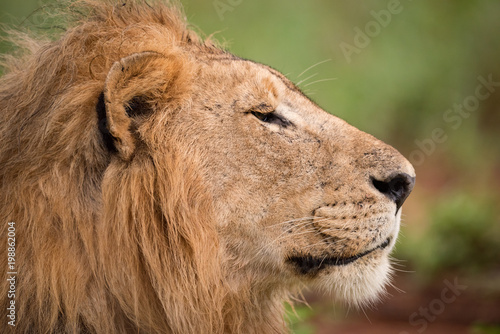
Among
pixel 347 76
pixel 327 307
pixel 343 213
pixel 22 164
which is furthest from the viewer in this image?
pixel 347 76

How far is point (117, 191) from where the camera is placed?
2.31m

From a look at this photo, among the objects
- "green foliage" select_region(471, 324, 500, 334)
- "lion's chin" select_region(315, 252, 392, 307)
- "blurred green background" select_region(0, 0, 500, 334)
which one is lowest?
"green foliage" select_region(471, 324, 500, 334)

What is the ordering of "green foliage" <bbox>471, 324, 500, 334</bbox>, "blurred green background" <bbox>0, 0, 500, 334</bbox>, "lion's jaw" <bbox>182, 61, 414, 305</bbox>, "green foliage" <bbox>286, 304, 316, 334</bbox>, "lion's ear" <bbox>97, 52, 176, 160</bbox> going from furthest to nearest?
1. "blurred green background" <bbox>0, 0, 500, 334</bbox>
2. "green foliage" <bbox>471, 324, 500, 334</bbox>
3. "green foliage" <bbox>286, 304, 316, 334</bbox>
4. "lion's jaw" <bbox>182, 61, 414, 305</bbox>
5. "lion's ear" <bbox>97, 52, 176, 160</bbox>

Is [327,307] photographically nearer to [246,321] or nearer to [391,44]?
[246,321]

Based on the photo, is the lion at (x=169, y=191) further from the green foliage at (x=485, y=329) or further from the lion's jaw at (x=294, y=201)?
the green foliage at (x=485, y=329)

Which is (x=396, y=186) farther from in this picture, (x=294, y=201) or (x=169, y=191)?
(x=169, y=191)

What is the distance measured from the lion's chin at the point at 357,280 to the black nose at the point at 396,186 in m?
0.26

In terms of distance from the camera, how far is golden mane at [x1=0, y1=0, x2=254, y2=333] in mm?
2207

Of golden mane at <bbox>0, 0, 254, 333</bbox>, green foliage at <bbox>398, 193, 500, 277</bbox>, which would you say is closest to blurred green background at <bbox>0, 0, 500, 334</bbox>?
green foliage at <bbox>398, 193, 500, 277</bbox>

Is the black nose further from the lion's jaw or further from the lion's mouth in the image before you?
the lion's mouth

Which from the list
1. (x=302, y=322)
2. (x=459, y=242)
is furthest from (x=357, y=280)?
(x=459, y=242)

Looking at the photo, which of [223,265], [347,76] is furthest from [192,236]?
[347,76]

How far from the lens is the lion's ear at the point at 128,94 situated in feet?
7.19

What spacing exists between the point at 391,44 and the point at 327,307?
5178 millimetres
